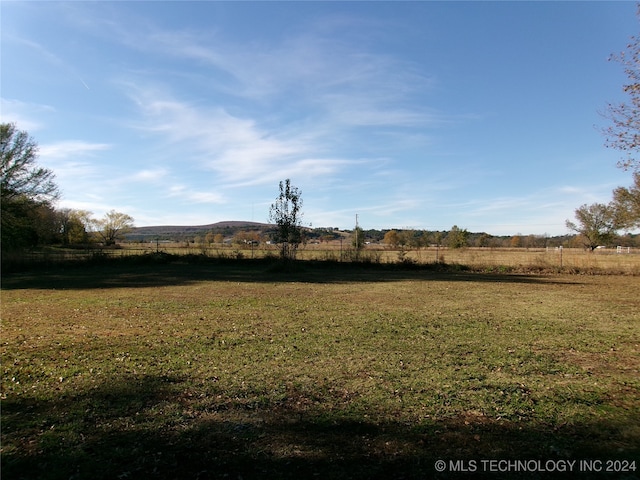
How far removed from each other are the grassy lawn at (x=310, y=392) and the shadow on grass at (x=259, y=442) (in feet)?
0.06

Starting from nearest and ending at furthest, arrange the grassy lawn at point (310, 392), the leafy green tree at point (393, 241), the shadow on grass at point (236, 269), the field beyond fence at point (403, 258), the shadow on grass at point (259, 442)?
the shadow on grass at point (259, 442) < the grassy lawn at point (310, 392) < the shadow on grass at point (236, 269) < the field beyond fence at point (403, 258) < the leafy green tree at point (393, 241)

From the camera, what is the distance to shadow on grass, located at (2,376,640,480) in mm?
2859

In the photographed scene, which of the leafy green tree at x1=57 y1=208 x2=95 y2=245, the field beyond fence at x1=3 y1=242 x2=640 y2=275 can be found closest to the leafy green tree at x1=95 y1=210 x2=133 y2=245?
the leafy green tree at x1=57 y1=208 x2=95 y2=245

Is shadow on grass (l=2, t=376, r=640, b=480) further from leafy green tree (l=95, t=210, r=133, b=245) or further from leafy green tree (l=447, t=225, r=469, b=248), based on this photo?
leafy green tree (l=95, t=210, r=133, b=245)

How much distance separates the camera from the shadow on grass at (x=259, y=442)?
9.38ft

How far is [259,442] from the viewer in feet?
10.8

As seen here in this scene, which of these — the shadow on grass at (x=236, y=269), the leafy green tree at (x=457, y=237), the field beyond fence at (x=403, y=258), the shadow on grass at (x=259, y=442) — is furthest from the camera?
the leafy green tree at (x=457, y=237)

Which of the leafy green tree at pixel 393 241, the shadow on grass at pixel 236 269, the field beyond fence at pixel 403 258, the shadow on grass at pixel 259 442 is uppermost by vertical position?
the leafy green tree at pixel 393 241

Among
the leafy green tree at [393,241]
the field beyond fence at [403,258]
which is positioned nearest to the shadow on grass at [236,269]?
the field beyond fence at [403,258]

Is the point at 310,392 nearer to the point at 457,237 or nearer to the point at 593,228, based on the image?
the point at 457,237

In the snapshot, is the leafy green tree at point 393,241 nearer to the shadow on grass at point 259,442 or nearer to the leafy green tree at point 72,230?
the shadow on grass at point 259,442

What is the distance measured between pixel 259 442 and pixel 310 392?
1.21m

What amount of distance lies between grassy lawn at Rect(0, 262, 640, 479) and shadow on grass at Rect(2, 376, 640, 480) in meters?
0.02

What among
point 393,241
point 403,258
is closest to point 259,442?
point 403,258
